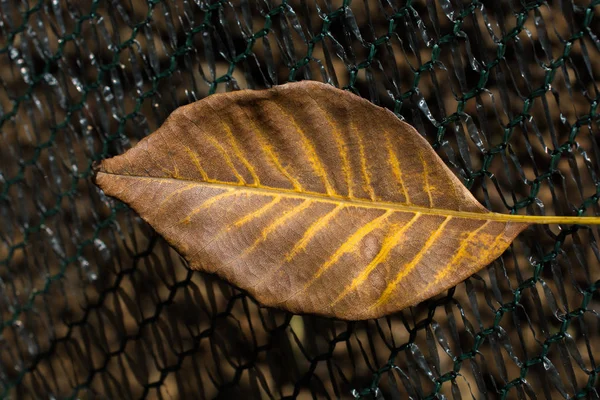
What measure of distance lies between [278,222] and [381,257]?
0.25 feet

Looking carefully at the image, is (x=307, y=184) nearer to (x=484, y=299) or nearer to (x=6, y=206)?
(x=484, y=299)

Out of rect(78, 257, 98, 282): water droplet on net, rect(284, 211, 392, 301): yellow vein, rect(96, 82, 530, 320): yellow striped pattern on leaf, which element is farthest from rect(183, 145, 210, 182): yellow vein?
rect(78, 257, 98, 282): water droplet on net

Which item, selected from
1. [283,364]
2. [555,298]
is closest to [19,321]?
[283,364]

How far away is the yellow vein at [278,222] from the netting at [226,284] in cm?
8

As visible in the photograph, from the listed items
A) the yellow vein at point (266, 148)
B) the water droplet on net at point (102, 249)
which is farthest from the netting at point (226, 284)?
the yellow vein at point (266, 148)

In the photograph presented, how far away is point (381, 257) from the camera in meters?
0.49

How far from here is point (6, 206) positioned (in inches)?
26.3

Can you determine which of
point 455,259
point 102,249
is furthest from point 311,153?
point 102,249

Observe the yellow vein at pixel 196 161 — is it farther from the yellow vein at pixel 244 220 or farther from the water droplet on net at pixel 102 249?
the water droplet on net at pixel 102 249

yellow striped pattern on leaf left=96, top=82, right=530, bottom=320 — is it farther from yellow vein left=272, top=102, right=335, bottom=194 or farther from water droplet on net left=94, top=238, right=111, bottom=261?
water droplet on net left=94, top=238, right=111, bottom=261

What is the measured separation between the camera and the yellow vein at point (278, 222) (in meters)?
0.49

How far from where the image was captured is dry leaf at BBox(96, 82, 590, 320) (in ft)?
1.60

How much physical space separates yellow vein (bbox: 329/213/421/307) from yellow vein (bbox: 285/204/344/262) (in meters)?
0.04

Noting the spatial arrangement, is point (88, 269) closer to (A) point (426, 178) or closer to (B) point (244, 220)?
(B) point (244, 220)
